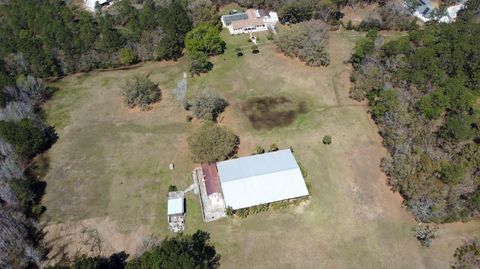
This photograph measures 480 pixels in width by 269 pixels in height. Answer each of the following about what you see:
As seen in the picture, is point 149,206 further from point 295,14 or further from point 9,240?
point 295,14

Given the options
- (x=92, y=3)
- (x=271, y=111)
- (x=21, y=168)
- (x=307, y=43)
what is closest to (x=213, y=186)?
(x=271, y=111)

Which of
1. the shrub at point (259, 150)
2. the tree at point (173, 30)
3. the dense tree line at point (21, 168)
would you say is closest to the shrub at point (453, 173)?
the shrub at point (259, 150)

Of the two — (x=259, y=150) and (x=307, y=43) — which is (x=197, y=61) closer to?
(x=307, y=43)

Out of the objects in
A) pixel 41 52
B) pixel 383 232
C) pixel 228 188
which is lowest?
pixel 383 232

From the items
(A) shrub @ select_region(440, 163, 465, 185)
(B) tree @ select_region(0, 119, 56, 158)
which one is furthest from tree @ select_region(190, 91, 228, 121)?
(A) shrub @ select_region(440, 163, 465, 185)

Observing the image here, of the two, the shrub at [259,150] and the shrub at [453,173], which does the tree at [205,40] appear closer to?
the shrub at [259,150]

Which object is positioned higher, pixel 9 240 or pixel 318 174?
pixel 9 240

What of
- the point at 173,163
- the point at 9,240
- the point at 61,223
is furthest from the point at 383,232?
the point at 9,240
